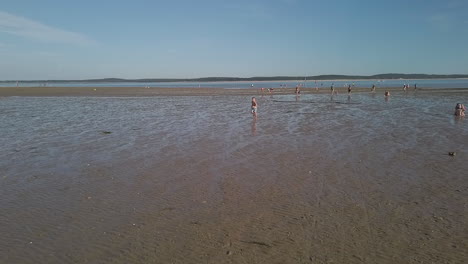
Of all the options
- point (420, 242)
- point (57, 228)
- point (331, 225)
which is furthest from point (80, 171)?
point (420, 242)

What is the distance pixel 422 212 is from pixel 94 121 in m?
20.1

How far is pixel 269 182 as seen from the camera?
9688 millimetres

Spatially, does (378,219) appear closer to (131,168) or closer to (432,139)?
(131,168)

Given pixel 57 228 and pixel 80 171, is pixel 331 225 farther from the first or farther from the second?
pixel 80 171

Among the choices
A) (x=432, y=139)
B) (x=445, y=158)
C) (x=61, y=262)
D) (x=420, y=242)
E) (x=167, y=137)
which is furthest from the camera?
(x=167, y=137)

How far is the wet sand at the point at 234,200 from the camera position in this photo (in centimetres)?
594

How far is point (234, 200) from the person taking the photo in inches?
327

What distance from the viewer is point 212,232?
6.61 m

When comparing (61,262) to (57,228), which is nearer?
(61,262)

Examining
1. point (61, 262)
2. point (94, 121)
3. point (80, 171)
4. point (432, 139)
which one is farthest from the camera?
point (94, 121)

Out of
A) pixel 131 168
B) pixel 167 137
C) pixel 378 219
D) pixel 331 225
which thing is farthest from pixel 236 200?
pixel 167 137

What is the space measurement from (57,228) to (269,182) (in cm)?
A: 508

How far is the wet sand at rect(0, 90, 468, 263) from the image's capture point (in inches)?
234

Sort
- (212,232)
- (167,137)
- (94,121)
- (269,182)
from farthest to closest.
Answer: (94,121) < (167,137) < (269,182) < (212,232)
